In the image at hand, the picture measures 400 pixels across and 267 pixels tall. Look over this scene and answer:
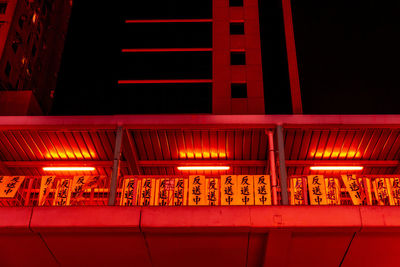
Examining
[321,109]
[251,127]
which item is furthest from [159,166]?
[321,109]

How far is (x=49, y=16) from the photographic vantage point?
1785 inches

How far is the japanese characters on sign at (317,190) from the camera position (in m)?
9.16

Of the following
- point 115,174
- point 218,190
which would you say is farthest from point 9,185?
point 218,190

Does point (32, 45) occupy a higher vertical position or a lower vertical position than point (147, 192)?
higher

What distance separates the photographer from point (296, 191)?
9.52m

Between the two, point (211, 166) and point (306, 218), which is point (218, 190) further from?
point (211, 166)

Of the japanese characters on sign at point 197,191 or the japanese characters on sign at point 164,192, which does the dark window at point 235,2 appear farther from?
the japanese characters on sign at point 164,192

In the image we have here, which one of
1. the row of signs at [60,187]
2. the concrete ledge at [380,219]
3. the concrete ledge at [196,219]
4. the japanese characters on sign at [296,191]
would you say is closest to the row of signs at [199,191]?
the japanese characters on sign at [296,191]

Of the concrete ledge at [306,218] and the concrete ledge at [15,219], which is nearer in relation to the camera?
the concrete ledge at [306,218]

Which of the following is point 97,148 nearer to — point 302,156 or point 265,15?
point 302,156

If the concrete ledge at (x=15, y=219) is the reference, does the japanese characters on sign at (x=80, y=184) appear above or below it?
above

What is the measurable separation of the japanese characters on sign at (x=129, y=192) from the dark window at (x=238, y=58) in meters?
10.4

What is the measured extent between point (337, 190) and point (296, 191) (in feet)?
3.03

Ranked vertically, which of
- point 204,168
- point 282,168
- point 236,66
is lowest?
point 282,168
